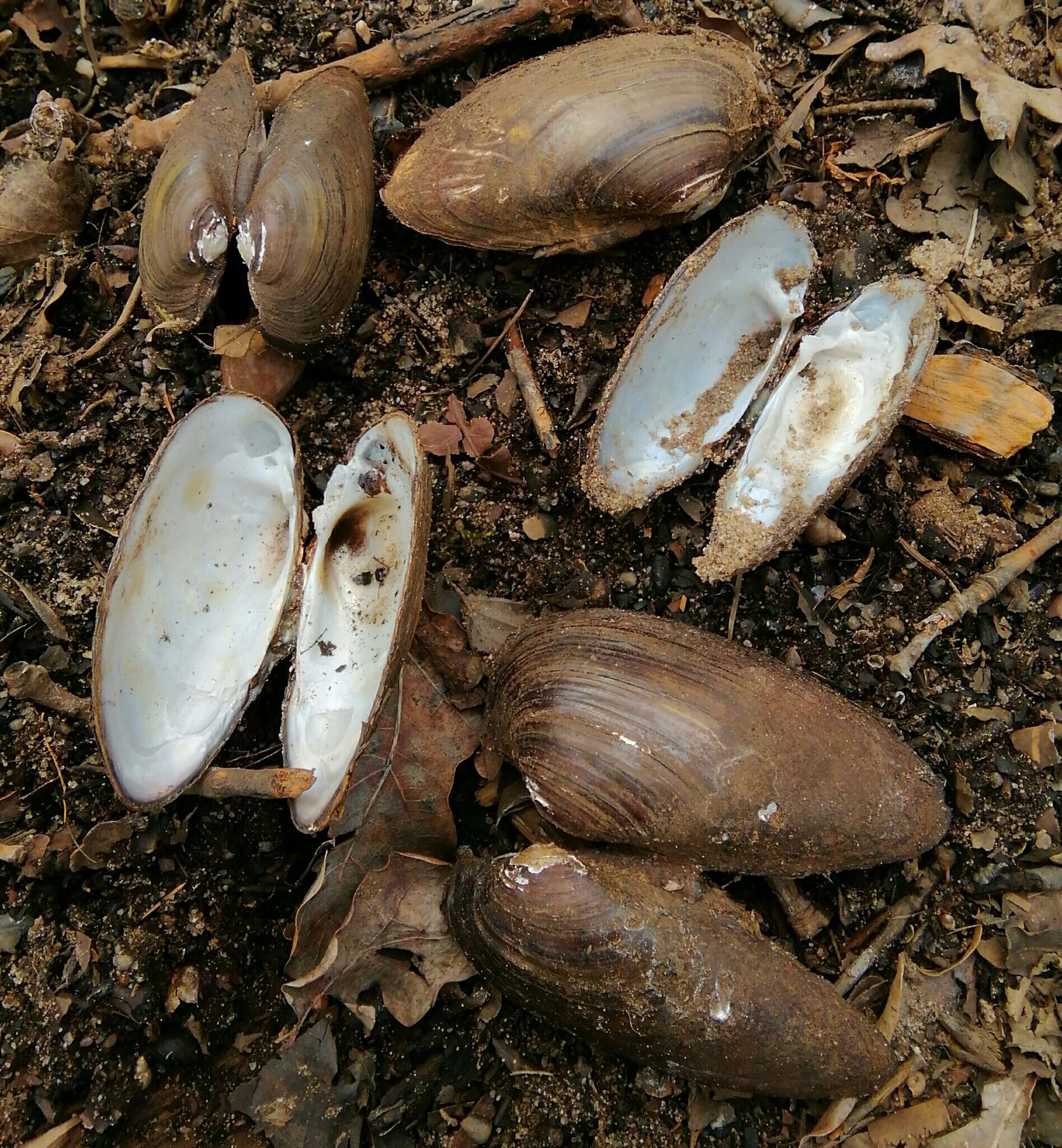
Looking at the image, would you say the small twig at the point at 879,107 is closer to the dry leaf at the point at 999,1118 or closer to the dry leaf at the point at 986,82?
the dry leaf at the point at 986,82

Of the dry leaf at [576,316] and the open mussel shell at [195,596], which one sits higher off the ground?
the dry leaf at [576,316]

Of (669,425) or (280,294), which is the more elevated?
(280,294)

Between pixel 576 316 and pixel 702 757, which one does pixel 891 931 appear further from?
pixel 576 316

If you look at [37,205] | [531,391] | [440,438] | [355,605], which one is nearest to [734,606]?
[531,391]

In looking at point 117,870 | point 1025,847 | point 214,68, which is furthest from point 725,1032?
point 214,68

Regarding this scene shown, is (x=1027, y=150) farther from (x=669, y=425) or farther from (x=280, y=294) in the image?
(x=280, y=294)

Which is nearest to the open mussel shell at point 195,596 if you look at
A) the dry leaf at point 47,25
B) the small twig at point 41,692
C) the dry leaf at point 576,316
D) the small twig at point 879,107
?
the small twig at point 41,692

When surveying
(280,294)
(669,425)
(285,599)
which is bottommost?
(285,599)

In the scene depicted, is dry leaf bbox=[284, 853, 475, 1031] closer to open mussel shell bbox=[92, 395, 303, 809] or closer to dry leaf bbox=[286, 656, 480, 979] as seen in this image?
dry leaf bbox=[286, 656, 480, 979]
